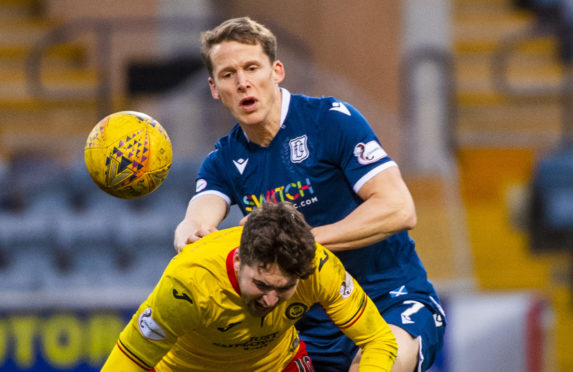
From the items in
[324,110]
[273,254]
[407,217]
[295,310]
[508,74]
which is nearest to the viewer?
[273,254]

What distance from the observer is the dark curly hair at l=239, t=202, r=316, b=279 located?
3418mm

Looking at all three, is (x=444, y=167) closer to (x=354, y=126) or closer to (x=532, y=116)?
(x=532, y=116)

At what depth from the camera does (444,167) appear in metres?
8.20

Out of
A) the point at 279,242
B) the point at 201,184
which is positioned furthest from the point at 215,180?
the point at 279,242

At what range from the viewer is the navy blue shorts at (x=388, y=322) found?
412cm

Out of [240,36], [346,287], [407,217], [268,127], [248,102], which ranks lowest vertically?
[346,287]

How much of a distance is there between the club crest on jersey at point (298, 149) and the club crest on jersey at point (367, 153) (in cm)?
22

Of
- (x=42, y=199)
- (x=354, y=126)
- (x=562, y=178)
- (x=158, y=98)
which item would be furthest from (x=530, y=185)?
(x=354, y=126)

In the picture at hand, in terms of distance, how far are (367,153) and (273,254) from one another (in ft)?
2.67

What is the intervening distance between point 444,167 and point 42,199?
360 cm

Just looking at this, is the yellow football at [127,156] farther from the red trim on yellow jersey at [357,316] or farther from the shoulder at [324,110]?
the red trim on yellow jersey at [357,316]

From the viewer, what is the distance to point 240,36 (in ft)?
13.3

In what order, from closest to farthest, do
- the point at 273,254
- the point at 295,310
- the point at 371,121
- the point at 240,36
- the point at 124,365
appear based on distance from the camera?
the point at 273,254 → the point at 124,365 → the point at 295,310 → the point at 240,36 → the point at 371,121

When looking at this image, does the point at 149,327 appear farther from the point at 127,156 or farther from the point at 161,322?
the point at 127,156
